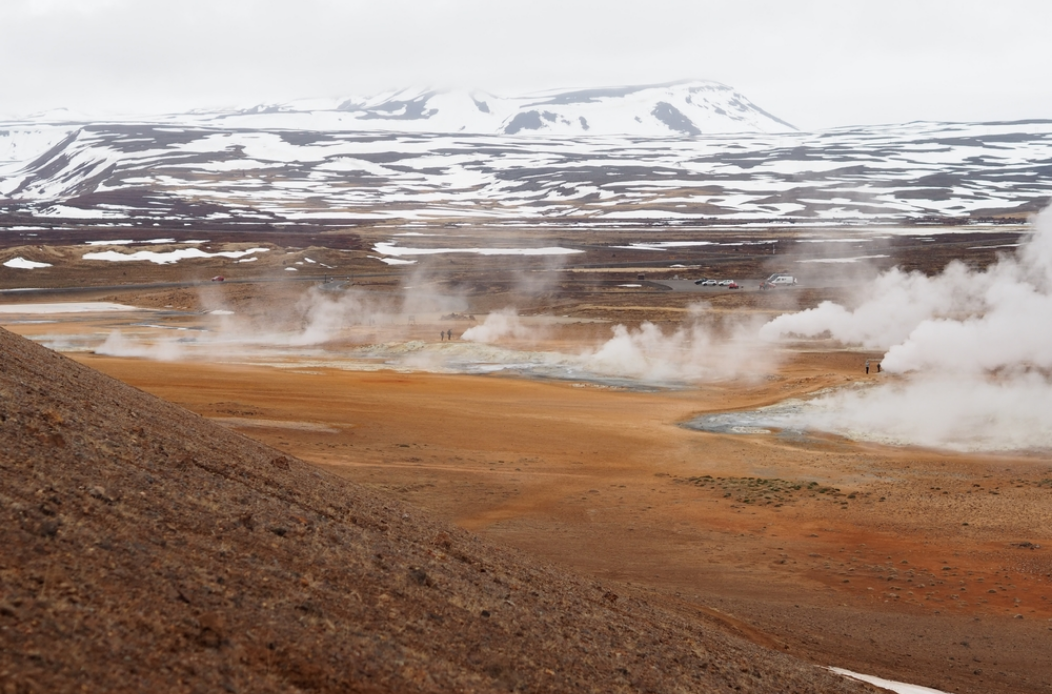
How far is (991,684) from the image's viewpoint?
38.6 ft

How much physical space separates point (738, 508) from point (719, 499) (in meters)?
0.79

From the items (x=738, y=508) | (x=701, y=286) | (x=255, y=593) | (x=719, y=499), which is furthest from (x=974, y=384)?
(x=701, y=286)

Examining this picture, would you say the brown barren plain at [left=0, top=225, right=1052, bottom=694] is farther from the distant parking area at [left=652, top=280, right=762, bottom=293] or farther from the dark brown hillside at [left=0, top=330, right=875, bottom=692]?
the distant parking area at [left=652, top=280, right=762, bottom=293]

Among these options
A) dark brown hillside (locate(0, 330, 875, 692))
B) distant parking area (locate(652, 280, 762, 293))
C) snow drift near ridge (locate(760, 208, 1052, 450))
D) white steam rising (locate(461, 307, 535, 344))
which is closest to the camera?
dark brown hillside (locate(0, 330, 875, 692))

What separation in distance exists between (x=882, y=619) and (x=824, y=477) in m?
9.11

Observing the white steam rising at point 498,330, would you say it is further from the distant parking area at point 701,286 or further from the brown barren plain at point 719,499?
the distant parking area at point 701,286

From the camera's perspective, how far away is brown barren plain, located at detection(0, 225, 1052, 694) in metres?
13.5

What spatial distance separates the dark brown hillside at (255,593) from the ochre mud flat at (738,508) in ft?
10.9

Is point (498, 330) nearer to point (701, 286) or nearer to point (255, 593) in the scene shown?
point (701, 286)

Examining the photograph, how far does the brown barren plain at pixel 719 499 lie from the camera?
44.4 feet

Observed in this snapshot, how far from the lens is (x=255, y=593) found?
746cm

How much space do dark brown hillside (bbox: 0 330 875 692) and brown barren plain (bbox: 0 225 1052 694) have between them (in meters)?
2.86

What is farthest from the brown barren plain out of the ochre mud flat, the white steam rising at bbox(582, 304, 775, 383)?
the white steam rising at bbox(582, 304, 775, 383)

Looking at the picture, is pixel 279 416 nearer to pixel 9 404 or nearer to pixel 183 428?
pixel 183 428
